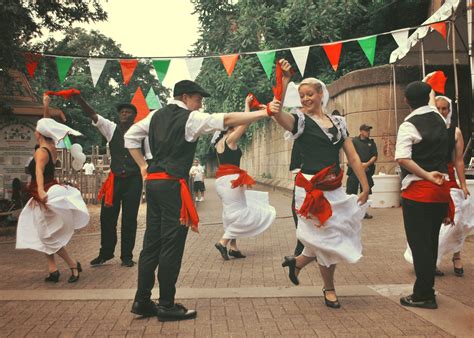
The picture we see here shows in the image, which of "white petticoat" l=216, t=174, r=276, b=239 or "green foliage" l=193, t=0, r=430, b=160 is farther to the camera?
"green foliage" l=193, t=0, r=430, b=160

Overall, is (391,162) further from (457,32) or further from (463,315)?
(463,315)

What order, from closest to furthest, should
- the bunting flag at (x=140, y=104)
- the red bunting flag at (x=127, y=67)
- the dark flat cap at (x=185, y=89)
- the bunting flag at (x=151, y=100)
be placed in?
the dark flat cap at (x=185, y=89)
the red bunting flag at (x=127, y=67)
the bunting flag at (x=140, y=104)
the bunting flag at (x=151, y=100)

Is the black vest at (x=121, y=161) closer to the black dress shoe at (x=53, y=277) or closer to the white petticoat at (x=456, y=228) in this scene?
the black dress shoe at (x=53, y=277)

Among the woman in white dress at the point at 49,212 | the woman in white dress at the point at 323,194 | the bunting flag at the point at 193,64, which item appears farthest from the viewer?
the bunting flag at the point at 193,64

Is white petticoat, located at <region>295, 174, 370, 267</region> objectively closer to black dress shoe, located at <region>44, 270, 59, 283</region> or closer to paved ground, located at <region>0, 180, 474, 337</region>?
Result: paved ground, located at <region>0, 180, 474, 337</region>

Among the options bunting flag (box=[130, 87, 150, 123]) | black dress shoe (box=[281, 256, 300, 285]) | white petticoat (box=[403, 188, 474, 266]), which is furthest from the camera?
bunting flag (box=[130, 87, 150, 123])

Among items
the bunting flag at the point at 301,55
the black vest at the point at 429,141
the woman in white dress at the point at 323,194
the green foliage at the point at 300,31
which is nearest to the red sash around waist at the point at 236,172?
the woman in white dress at the point at 323,194

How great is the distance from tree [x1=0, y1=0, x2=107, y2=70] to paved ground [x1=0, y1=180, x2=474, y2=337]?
419 centimetres

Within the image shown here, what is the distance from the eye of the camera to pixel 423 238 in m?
4.54

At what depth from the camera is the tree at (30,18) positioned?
9.59 metres

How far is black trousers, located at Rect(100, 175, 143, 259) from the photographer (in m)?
6.84

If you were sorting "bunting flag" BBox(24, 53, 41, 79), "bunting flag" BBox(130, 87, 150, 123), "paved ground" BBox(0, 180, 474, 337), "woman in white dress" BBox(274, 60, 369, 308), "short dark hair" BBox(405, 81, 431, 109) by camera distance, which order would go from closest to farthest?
"paved ground" BBox(0, 180, 474, 337) < "woman in white dress" BBox(274, 60, 369, 308) < "short dark hair" BBox(405, 81, 431, 109) < "bunting flag" BBox(24, 53, 41, 79) < "bunting flag" BBox(130, 87, 150, 123)

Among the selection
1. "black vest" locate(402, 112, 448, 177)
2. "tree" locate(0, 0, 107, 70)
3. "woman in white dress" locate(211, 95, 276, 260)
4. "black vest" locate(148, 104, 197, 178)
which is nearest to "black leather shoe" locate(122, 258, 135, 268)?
"woman in white dress" locate(211, 95, 276, 260)

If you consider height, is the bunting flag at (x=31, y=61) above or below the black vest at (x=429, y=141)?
above
